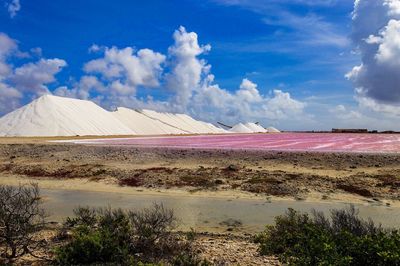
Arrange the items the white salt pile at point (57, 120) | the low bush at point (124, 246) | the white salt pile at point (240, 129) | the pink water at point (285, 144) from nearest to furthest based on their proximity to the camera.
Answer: the low bush at point (124, 246), the pink water at point (285, 144), the white salt pile at point (57, 120), the white salt pile at point (240, 129)

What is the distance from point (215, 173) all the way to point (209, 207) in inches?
180

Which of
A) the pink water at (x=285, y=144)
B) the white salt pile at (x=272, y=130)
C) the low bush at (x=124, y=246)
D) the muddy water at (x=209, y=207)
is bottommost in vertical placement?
the muddy water at (x=209, y=207)

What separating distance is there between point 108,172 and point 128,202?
193 inches

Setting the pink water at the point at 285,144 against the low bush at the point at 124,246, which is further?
the pink water at the point at 285,144

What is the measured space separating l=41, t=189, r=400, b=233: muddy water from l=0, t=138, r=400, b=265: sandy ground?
30.2 inches

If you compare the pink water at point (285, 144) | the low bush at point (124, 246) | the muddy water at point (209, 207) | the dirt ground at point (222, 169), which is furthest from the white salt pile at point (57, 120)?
the low bush at point (124, 246)

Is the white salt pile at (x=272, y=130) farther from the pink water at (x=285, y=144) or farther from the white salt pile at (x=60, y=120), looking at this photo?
the pink water at (x=285, y=144)

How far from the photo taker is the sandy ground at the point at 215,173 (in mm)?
12797

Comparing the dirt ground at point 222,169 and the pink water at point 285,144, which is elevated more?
the pink water at point 285,144

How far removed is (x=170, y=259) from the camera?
18.4 ft

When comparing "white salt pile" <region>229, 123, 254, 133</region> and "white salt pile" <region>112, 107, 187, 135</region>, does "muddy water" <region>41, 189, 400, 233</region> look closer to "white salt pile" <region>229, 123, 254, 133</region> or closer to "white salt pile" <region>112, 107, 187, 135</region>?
"white salt pile" <region>112, 107, 187, 135</region>

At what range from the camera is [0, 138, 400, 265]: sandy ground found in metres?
12.8

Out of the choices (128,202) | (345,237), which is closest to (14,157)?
(128,202)

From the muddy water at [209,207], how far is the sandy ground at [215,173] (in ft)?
2.52
